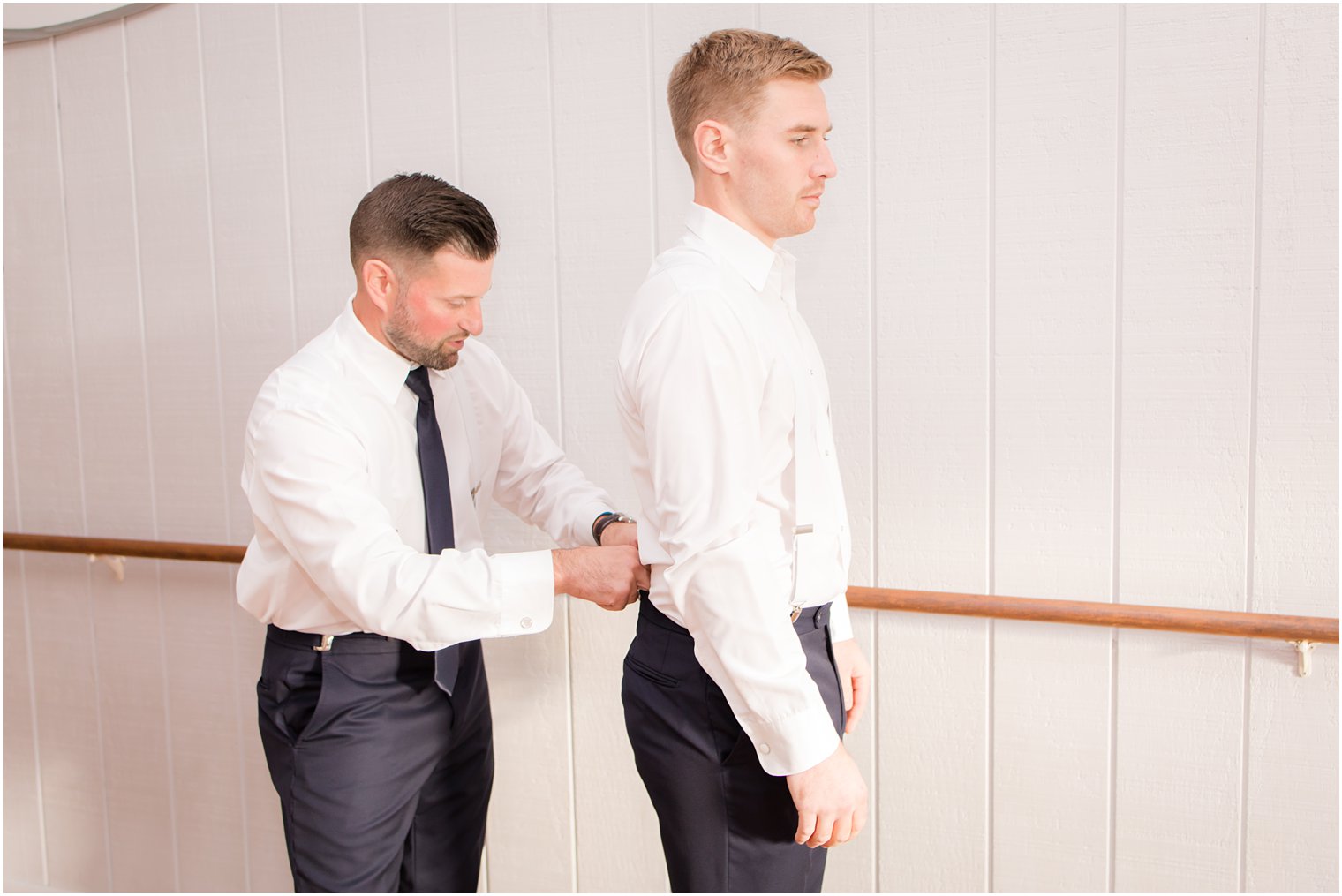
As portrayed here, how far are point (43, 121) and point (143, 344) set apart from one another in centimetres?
59

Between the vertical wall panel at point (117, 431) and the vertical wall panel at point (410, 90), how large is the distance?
0.66 meters

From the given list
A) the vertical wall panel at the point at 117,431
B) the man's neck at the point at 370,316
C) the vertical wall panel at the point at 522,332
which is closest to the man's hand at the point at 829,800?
the man's neck at the point at 370,316

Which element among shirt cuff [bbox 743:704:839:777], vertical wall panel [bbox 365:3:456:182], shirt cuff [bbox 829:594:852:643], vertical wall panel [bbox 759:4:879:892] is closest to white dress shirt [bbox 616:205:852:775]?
shirt cuff [bbox 743:704:839:777]

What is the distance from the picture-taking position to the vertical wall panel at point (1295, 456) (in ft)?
5.56

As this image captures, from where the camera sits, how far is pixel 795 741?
1.24 metres

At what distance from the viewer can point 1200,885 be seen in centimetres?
189

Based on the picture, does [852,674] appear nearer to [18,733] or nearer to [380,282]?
[380,282]

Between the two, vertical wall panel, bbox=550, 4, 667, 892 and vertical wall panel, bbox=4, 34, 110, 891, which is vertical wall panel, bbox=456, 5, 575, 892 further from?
vertical wall panel, bbox=4, 34, 110, 891

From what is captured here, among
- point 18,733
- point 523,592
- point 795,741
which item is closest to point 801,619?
point 795,741

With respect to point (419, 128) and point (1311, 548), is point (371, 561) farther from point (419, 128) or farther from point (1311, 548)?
point (1311, 548)

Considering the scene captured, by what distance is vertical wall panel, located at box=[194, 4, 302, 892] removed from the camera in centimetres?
232

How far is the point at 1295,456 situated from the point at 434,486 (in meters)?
1.41

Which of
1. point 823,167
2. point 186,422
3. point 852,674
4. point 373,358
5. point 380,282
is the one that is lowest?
point 852,674

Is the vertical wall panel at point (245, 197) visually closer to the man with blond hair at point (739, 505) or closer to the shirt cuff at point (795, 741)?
the man with blond hair at point (739, 505)
